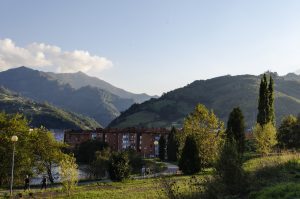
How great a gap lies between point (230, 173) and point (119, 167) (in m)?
25.5

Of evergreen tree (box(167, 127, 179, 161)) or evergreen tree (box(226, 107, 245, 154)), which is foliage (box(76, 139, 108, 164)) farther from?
evergreen tree (box(226, 107, 245, 154))

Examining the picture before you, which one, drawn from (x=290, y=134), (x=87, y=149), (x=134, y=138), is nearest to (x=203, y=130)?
(x=290, y=134)

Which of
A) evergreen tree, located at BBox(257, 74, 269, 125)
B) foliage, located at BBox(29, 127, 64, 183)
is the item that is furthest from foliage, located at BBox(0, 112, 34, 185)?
evergreen tree, located at BBox(257, 74, 269, 125)

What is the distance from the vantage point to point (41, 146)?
5391cm

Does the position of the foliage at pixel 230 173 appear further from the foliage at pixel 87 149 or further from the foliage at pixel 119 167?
the foliage at pixel 87 149

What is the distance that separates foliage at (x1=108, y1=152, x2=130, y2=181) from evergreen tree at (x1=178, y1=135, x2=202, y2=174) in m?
5.88

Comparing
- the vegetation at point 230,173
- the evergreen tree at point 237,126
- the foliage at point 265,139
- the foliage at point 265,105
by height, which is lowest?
the vegetation at point 230,173

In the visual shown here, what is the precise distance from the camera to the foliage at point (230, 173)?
1486cm

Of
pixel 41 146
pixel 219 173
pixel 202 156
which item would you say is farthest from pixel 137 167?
pixel 219 173

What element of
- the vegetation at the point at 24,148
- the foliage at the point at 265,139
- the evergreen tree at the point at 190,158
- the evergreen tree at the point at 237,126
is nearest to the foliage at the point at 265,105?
the evergreen tree at the point at 237,126

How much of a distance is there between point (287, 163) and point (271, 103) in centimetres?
3522

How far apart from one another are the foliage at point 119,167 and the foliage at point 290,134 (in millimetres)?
24223

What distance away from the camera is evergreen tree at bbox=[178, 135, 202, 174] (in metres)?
41.8

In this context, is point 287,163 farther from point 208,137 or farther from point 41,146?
point 41,146
